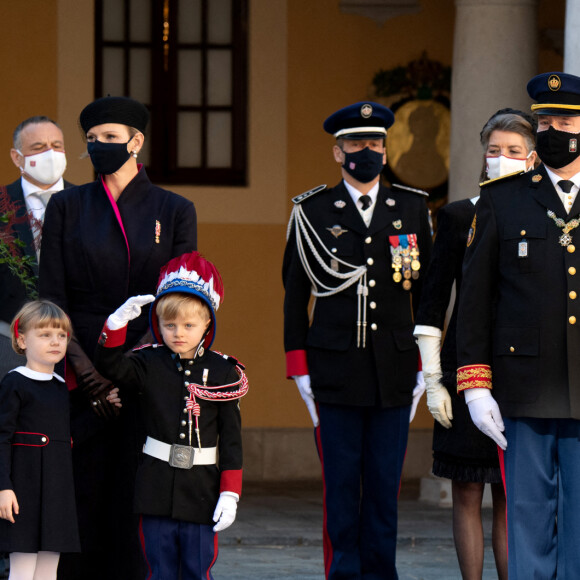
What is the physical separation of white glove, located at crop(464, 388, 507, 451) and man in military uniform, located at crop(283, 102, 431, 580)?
1133 millimetres

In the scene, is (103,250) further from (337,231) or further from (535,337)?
(535,337)

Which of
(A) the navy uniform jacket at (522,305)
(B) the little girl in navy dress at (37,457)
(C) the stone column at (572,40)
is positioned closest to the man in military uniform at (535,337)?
(A) the navy uniform jacket at (522,305)

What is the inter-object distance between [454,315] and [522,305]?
1.07m

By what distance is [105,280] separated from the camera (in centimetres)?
573

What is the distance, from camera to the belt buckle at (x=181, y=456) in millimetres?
5340

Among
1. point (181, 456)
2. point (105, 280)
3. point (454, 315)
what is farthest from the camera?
point (454, 315)

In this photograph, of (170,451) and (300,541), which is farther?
(300,541)

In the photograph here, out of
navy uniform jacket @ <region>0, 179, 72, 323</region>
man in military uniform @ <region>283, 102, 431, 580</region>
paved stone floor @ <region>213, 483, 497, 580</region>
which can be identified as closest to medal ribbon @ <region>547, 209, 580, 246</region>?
man in military uniform @ <region>283, 102, 431, 580</region>

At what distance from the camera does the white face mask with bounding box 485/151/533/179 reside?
591 cm

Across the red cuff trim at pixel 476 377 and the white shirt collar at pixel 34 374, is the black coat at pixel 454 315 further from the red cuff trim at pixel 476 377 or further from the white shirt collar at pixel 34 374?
the white shirt collar at pixel 34 374

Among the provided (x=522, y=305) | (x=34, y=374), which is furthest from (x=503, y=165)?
(x=34, y=374)

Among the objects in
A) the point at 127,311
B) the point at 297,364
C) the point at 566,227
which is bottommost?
the point at 297,364

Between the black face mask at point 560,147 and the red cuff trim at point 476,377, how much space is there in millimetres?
699

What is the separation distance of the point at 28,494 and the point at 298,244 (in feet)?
5.16
